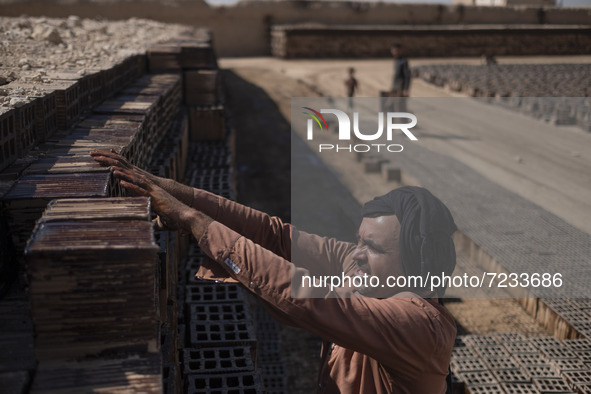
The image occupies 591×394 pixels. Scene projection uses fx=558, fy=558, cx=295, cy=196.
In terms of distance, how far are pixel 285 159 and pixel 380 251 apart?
9.53 meters

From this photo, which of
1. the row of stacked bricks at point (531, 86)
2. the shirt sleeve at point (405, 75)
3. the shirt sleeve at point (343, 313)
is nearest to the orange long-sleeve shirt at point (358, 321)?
the shirt sleeve at point (343, 313)

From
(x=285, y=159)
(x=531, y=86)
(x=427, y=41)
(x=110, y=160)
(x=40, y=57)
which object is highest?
(x=427, y=41)

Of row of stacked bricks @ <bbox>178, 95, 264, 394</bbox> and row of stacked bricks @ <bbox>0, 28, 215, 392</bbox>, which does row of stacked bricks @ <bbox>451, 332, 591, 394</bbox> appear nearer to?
row of stacked bricks @ <bbox>178, 95, 264, 394</bbox>

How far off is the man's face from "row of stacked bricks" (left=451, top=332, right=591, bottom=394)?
8.34 feet

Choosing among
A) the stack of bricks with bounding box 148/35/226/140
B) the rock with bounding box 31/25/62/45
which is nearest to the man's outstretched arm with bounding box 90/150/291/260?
the rock with bounding box 31/25/62/45

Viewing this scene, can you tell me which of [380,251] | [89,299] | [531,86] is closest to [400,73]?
[531,86]

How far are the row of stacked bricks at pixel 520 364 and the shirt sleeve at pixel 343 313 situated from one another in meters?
2.62

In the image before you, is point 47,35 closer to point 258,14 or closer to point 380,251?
point 380,251

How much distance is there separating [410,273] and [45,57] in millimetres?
4772

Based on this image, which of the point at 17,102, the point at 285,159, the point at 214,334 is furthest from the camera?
the point at 285,159

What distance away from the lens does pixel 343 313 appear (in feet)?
6.82

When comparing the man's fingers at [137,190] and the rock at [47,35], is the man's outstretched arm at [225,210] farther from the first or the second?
the rock at [47,35]

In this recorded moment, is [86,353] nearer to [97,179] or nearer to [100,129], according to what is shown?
[97,179]

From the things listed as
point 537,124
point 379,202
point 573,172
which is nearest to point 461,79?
point 537,124
